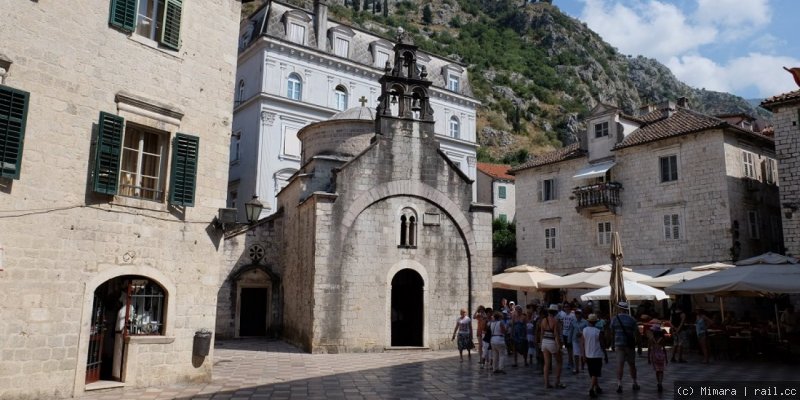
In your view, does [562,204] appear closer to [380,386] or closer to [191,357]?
[380,386]

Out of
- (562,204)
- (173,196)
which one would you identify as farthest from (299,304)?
(562,204)

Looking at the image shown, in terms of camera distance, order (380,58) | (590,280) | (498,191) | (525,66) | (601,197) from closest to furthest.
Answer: (590,280) < (601,197) < (380,58) < (498,191) < (525,66)

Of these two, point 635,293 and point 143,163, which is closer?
point 143,163

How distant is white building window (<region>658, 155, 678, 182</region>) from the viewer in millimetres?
25969

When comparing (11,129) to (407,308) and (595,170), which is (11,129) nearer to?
(407,308)

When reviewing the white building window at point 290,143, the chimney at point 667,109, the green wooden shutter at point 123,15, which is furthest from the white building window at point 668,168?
the green wooden shutter at point 123,15

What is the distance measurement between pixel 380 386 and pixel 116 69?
8.68m

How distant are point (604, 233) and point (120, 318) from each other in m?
24.4

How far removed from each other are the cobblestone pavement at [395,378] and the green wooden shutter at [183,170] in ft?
13.2

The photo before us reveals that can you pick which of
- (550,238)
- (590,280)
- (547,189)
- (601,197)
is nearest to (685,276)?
(590,280)

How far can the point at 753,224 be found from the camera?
24750 millimetres

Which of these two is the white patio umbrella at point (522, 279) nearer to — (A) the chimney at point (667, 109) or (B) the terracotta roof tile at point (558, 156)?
(B) the terracotta roof tile at point (558, 156)

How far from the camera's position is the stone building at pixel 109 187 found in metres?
9.28

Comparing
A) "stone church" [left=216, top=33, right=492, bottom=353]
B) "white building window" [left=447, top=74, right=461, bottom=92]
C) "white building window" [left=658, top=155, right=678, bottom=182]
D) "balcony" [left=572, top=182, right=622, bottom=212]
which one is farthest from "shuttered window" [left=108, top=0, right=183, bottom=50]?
"white building window" [left=447, top=74, right=461, bottom=92]
